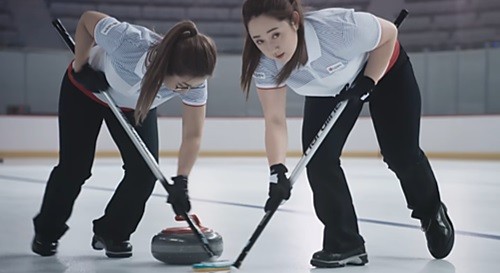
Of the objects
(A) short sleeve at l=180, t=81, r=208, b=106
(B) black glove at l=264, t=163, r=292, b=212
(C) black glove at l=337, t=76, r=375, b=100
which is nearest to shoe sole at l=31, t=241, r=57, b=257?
(A) short sleeve at l=180, t=81, r=208, b=106

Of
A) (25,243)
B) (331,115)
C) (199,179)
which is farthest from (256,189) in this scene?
(331,115)

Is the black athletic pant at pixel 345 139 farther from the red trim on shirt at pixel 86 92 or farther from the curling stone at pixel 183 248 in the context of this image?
the red trim on shirt at pixel 86 92

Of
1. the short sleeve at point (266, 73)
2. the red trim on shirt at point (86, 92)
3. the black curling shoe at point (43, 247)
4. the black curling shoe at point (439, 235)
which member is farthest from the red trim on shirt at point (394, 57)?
the black curling shoe at point (43, 247)

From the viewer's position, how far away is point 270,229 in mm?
3160

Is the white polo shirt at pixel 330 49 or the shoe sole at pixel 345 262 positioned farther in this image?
the shoe sole at pixel 345 262

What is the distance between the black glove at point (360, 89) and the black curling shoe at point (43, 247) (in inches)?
43.2

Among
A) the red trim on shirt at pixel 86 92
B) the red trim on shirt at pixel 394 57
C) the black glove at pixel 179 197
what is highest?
the red trim on shirt at pixel 394 57

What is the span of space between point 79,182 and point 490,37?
1015 centimetres

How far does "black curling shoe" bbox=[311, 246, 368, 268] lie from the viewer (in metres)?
2.27

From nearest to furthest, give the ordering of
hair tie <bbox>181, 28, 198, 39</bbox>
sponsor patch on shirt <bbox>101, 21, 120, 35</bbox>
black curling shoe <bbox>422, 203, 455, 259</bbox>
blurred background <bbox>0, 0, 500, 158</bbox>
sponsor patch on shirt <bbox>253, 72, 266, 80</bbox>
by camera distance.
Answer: hair tie <bbox>181, 28, 198, 39</bbox> < sponsor patch on shirt <bbox>253, 72, 266, 80</bbox> < sponsor patch on shirt <bbox>101, 21, 120, 35</bbox> < black curling shoe <bbox>422, 203, 455, 259</bbox> < blurred background <bbox>0, 0, 500, 158</bbox>

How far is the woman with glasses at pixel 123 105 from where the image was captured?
2.09 m

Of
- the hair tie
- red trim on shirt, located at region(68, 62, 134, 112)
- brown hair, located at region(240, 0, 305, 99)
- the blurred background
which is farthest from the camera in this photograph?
the blurred background

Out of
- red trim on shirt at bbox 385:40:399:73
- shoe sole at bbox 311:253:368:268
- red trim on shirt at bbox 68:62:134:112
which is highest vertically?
red trim on shirt at bbox 385:40:399:73

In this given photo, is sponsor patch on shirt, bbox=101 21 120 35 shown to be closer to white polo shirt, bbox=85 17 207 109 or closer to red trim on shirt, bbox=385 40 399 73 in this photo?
white polo shirt, bbox=85 17 207 109
